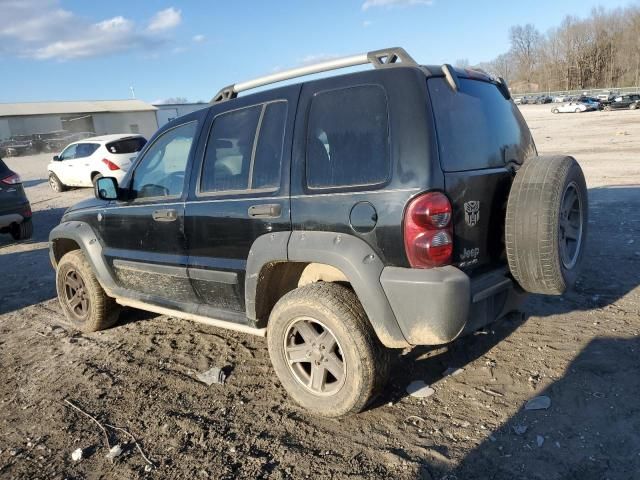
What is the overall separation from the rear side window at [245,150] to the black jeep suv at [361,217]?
0.03 feet

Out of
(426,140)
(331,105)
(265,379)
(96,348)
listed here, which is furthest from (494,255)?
(96,348)

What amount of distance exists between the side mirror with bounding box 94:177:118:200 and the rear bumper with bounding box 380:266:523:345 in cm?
260

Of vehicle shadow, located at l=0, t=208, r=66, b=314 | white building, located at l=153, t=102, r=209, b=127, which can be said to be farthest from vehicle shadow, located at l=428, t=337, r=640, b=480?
white building, located at l=153, t=102, r=209, b=127

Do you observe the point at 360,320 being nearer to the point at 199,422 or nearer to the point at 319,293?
the point at 319,293

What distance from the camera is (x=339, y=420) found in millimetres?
3164

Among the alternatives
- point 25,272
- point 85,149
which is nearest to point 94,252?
point 25,272

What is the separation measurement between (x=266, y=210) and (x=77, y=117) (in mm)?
60310

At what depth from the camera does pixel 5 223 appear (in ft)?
27.9

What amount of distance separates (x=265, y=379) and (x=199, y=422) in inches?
25.2

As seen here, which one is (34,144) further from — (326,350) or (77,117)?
(326,350)

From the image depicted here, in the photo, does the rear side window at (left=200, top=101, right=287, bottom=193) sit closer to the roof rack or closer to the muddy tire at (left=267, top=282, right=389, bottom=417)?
the roof rack

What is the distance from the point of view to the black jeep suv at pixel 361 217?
→ 273 centimetres

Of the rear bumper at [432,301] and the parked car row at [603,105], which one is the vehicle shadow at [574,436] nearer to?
the rear bumper at [432,301]

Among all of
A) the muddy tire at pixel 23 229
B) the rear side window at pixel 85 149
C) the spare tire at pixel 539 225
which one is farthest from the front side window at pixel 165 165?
the rear side window at pixel 85 149
